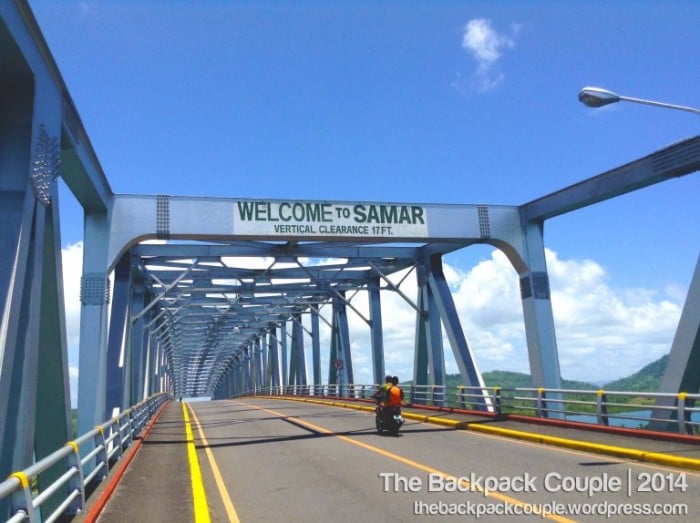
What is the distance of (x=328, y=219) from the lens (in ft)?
62.2

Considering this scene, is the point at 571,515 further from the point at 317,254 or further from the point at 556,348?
the point at 317,254

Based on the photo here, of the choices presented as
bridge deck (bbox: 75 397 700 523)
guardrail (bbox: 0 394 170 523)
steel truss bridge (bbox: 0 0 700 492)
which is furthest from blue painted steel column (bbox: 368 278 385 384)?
guardrail (bbox: 0 394 170 523)

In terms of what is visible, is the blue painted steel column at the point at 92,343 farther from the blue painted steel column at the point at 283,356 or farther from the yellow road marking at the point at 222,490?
the blue painted steel column at the point at 283,356

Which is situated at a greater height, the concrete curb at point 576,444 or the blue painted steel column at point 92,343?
the blue painted steel column at point 92,343

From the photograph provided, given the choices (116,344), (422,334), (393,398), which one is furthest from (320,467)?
(422,334)

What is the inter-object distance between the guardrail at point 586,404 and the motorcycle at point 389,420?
389 centimetres

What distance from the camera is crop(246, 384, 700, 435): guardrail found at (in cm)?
1196

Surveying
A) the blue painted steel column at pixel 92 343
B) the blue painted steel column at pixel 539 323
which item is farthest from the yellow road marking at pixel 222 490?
the blue painted steel column at pixel 539 323

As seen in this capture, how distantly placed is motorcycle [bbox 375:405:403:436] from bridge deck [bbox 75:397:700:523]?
308 millimetres

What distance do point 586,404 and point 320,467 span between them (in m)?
7.07

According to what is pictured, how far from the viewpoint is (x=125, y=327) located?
1903 cm

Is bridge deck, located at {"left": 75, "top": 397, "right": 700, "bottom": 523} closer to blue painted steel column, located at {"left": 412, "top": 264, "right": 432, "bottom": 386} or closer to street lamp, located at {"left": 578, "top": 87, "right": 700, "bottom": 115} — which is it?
street lamp, located at {"left": 578, "top": 87, "right": 700, "bottom": 115}

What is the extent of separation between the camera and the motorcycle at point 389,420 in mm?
15633

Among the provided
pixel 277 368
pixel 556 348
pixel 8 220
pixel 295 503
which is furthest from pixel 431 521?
pixel 277 368
